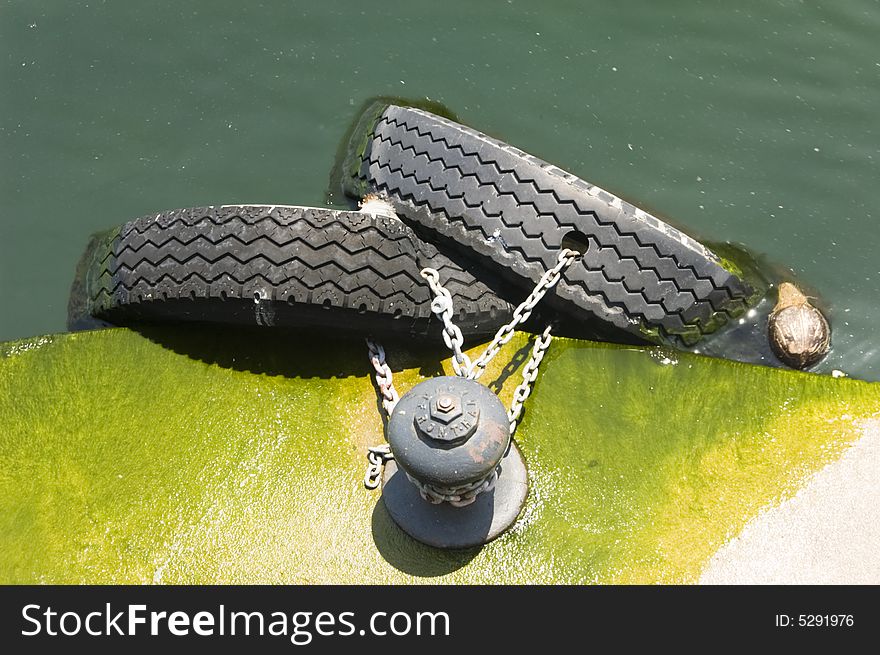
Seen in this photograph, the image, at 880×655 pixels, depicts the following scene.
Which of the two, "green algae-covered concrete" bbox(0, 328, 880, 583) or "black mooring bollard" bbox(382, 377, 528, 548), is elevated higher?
"black mooring bollard" bbox(382, 377, 528, 548)

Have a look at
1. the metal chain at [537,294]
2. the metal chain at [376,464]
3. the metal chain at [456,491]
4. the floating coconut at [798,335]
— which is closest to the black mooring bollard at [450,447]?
the metal chain at [456,491]

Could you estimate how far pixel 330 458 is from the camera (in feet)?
11.7

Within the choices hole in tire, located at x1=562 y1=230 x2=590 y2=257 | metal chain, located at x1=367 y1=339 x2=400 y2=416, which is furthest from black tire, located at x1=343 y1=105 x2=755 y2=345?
metal chain, located at x1=367 y1=339 x2=400 y2=416

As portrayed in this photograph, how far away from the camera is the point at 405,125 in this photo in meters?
4.11

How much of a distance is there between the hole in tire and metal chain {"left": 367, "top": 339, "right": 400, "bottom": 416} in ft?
3.14

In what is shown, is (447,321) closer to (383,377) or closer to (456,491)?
(383,377)

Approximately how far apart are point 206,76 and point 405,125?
1773 mm

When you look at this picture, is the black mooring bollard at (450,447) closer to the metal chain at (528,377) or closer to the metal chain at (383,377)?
the metal chain at (528,377)

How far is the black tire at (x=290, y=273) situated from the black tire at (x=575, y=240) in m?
0.21

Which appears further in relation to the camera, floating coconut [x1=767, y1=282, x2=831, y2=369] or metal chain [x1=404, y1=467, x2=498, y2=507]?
floating coconut [x1=767, y1=282, x2=831, y2=369]

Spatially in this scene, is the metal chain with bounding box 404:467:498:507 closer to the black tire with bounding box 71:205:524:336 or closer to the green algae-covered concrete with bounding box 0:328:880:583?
the green algae-covered concrete with bounding box 0:328:880:583

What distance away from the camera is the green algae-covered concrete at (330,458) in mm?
3326

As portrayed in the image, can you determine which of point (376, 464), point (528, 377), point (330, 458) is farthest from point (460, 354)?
point (330, 458)

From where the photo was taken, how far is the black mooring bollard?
113 inches
